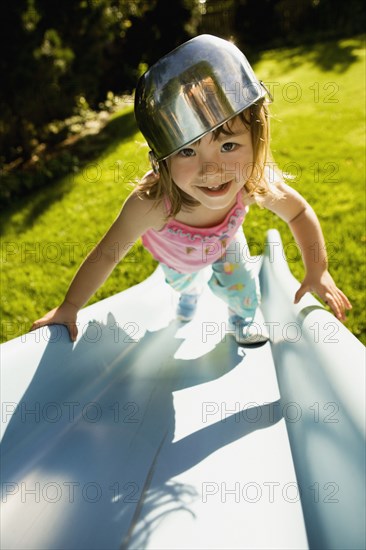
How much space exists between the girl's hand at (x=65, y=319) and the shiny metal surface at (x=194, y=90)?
68cm

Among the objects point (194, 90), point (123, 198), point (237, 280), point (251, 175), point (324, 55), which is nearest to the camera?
point (194, 90)

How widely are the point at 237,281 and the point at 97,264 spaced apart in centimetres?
62

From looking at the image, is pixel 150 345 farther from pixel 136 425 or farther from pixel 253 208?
pixel 253 208

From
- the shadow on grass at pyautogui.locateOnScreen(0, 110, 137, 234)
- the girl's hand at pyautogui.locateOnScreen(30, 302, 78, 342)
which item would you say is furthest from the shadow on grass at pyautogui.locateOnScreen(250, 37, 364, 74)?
the girl's hand at pyautogui.locateOnScreen(30, 302, 78, 342)

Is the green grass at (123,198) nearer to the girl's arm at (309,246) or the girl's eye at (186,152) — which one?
the girl's eye at (186,152)

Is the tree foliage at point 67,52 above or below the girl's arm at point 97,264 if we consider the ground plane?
above

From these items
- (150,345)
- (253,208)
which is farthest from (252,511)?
(253,208)

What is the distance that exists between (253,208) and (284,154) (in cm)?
122

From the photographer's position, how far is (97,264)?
1.77 m

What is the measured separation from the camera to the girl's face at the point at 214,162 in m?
1.55

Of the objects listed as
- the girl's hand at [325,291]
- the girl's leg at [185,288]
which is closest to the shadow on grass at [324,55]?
the girl's leg at [185,288]

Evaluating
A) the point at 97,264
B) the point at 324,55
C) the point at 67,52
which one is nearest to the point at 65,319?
the point at 97,264

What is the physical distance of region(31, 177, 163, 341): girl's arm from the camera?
1.76 m

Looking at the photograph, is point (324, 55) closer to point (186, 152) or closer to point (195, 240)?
point (195, 240)
